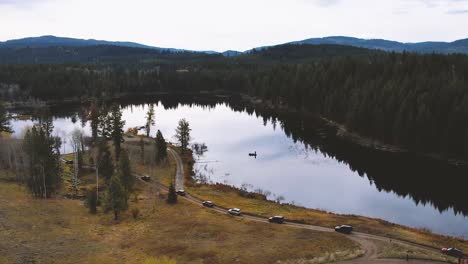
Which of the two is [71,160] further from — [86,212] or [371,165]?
[371,165]

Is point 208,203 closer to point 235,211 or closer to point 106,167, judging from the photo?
point 235,211

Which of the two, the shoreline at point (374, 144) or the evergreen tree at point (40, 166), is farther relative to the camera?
the shoreline at point (374, 144)

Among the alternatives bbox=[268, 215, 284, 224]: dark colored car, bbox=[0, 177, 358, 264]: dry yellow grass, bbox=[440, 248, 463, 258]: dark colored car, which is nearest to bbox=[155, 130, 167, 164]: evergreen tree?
bbox=[0, 177, 358, 264]: dry yellow grass

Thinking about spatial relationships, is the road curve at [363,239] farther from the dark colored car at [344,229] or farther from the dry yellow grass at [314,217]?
the dry yellow grass at [314,217]

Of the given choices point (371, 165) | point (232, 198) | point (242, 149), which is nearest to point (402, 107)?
point (371, 165)

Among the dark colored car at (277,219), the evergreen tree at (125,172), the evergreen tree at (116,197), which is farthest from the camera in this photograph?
the evergreen tree at (125,172)

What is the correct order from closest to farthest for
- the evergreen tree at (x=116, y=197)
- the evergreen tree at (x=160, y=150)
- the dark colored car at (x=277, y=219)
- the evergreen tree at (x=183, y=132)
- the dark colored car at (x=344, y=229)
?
the dark colored car at (x=344, y=229) < the dark colored car at (x=277, y=219) < the evergreen tree at (x=116, y=197) < the evergreen tree at (x=160, y=150) < the evergreen tree at (x=183, y=132)

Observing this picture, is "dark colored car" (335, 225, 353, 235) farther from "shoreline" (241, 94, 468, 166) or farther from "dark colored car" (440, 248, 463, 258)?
"shoreline" (241, 94, 468, 166)

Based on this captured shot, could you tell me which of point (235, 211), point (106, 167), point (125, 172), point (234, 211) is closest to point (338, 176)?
point (235, 211)

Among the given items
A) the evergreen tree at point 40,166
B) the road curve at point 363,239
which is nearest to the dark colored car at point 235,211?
the road curve at point 363,239
